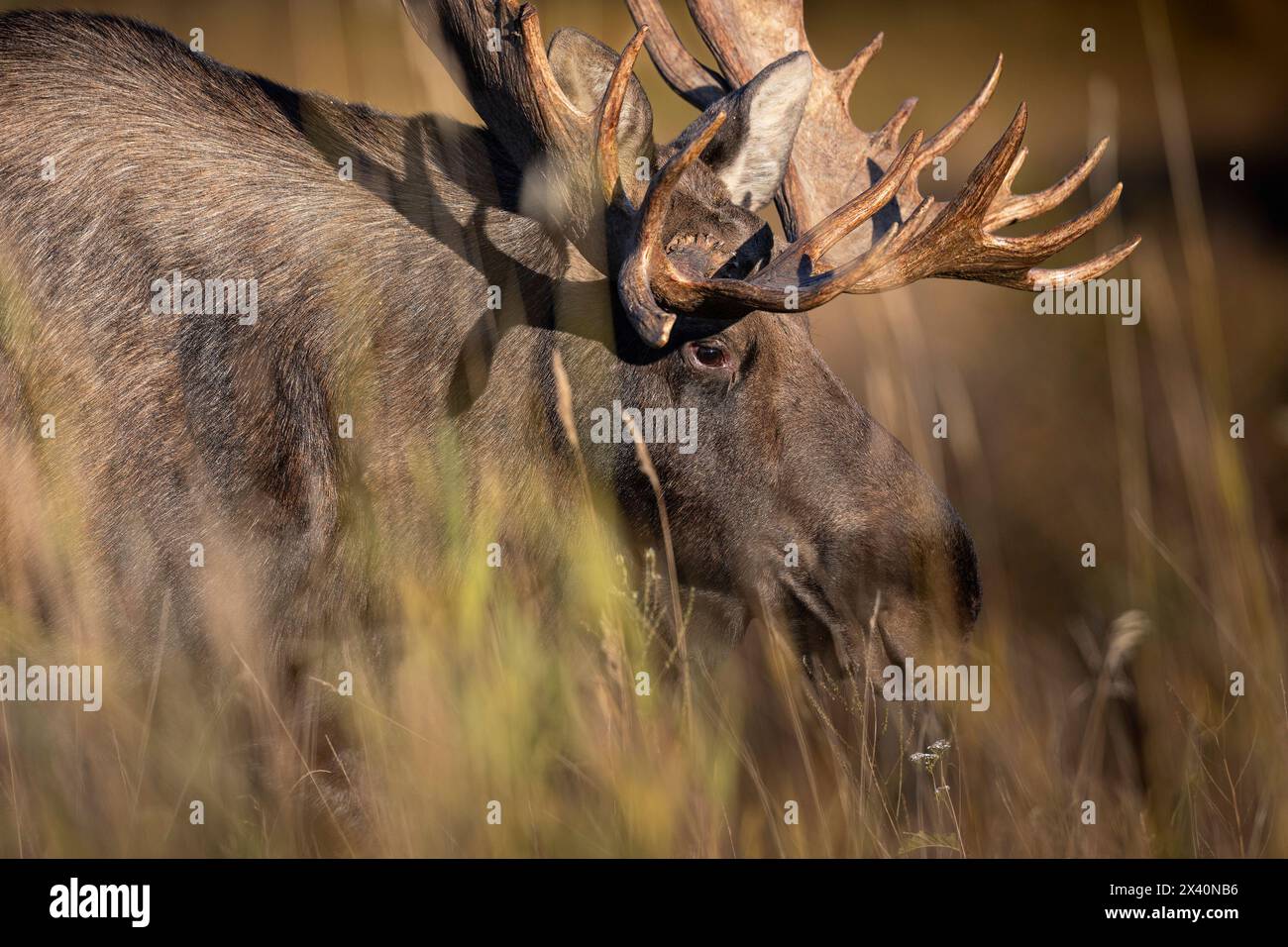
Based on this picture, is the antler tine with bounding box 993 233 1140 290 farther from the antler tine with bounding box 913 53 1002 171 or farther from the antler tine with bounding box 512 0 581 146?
the antler tine with bounding box 512 0 581 146

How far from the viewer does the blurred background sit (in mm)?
4125

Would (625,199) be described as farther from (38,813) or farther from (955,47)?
(955,47)

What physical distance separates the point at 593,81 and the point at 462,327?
2.81ft

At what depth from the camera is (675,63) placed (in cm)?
472

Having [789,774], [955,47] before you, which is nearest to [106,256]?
[789,774]

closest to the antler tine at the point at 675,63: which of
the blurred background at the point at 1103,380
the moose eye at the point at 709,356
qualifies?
the blurred background at the point at 1103,380

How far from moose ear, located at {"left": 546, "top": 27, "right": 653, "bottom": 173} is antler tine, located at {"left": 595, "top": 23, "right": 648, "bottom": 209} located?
18cm

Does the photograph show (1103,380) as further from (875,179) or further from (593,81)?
(593,81)

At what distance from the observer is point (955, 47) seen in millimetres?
13156

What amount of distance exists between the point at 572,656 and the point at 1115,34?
11.0 m

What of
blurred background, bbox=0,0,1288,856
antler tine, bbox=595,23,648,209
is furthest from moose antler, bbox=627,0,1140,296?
blurred background, bbox=0,0,1288,856

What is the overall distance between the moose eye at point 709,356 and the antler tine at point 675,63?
1.39 m

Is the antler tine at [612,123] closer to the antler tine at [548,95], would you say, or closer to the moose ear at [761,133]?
the antler tine at [548,95]

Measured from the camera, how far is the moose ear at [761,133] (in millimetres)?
3736
